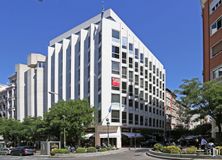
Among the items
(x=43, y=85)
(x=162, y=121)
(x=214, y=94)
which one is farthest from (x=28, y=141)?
(x=214, y=94)

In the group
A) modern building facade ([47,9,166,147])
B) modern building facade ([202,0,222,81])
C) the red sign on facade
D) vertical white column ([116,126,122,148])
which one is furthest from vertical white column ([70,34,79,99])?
modern building facade ([202,0,222,81])

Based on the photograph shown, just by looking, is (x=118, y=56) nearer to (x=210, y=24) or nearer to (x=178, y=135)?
(x=210, y=24)

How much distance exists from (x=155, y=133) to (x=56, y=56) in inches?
1205

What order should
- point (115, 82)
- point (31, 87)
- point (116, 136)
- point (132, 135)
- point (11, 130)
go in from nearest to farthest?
point (116, 136)
point (115, 82)
point (132, 135)
point (11, 130)
point (31, 87)

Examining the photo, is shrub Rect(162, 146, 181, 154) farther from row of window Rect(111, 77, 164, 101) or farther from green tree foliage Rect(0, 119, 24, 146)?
green tree foliage Rect(0, 119, 24, 146)

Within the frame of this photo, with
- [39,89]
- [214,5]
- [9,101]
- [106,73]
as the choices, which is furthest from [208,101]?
[9,101]

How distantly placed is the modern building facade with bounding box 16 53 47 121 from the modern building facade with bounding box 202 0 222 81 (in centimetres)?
5101

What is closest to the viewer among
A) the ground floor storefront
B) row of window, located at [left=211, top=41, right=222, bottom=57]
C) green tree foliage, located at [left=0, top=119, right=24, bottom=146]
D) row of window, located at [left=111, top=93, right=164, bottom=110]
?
row of window, located at [left=211, top=41, right=222, bottom=57]

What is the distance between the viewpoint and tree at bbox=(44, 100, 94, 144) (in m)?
59.3

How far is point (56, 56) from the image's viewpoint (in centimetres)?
8938

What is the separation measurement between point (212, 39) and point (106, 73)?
28004 mm

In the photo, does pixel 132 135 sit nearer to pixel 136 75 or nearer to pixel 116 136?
pixel 116 136

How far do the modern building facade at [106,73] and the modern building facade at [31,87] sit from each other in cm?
551

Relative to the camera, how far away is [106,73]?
75688 mm
